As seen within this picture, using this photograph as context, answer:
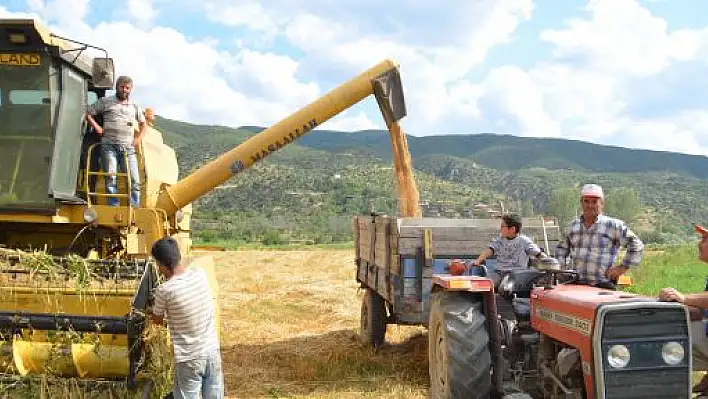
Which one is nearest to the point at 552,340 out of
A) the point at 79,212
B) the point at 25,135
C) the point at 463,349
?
the point at 463,349

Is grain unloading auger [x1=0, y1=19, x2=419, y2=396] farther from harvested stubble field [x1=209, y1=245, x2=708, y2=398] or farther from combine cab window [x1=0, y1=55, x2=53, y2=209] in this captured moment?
harvested stubble field [x1=209, y1=245, x2=708, y2=398]

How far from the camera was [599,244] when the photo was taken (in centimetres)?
580

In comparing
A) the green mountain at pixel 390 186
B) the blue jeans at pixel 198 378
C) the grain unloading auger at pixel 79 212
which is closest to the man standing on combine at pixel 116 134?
the grain unloading auger at pixel 79 212

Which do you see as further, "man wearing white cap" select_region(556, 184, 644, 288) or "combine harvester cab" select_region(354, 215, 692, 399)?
"man wearing white cap" select_region(556, 184, 644, 288)

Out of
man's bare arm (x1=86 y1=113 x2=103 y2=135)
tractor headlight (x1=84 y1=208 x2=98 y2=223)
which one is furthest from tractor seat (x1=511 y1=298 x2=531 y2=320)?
man's bare arm (x1=86 y1=113 x2=103 y2=135)

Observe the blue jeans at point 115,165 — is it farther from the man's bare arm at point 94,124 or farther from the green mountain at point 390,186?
the green mountain at point 390,186

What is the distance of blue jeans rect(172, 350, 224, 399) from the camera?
4887 mm

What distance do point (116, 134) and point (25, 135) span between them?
3.16 ft

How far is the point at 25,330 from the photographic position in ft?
19.4

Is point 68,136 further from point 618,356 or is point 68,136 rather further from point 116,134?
point 618,356

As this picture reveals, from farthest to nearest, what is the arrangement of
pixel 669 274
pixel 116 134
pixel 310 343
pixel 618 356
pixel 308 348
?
1. pixel 669 274
2. pixel 310 343
3. pixel 308 348
4. pixel 116 134
5. pixel 618 356

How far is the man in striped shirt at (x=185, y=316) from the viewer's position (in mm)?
4828

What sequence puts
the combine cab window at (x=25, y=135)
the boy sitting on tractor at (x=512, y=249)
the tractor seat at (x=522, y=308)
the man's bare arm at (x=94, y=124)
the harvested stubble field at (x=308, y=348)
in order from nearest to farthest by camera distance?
the tractor seat at (x=522, y=308) < the boy sitting on tractor at (x=512, y=249) < the combine cab window at (x=25, y=135) < the harvested stubble field at (x=308, y=348) < the man's bare arm at (x=94, y=124)

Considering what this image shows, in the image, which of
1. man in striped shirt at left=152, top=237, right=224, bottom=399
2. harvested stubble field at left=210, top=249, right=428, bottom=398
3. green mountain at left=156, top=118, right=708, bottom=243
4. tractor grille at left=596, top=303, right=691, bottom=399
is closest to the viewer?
tractor grille at left=596, top=303, right=691, bottom=399
